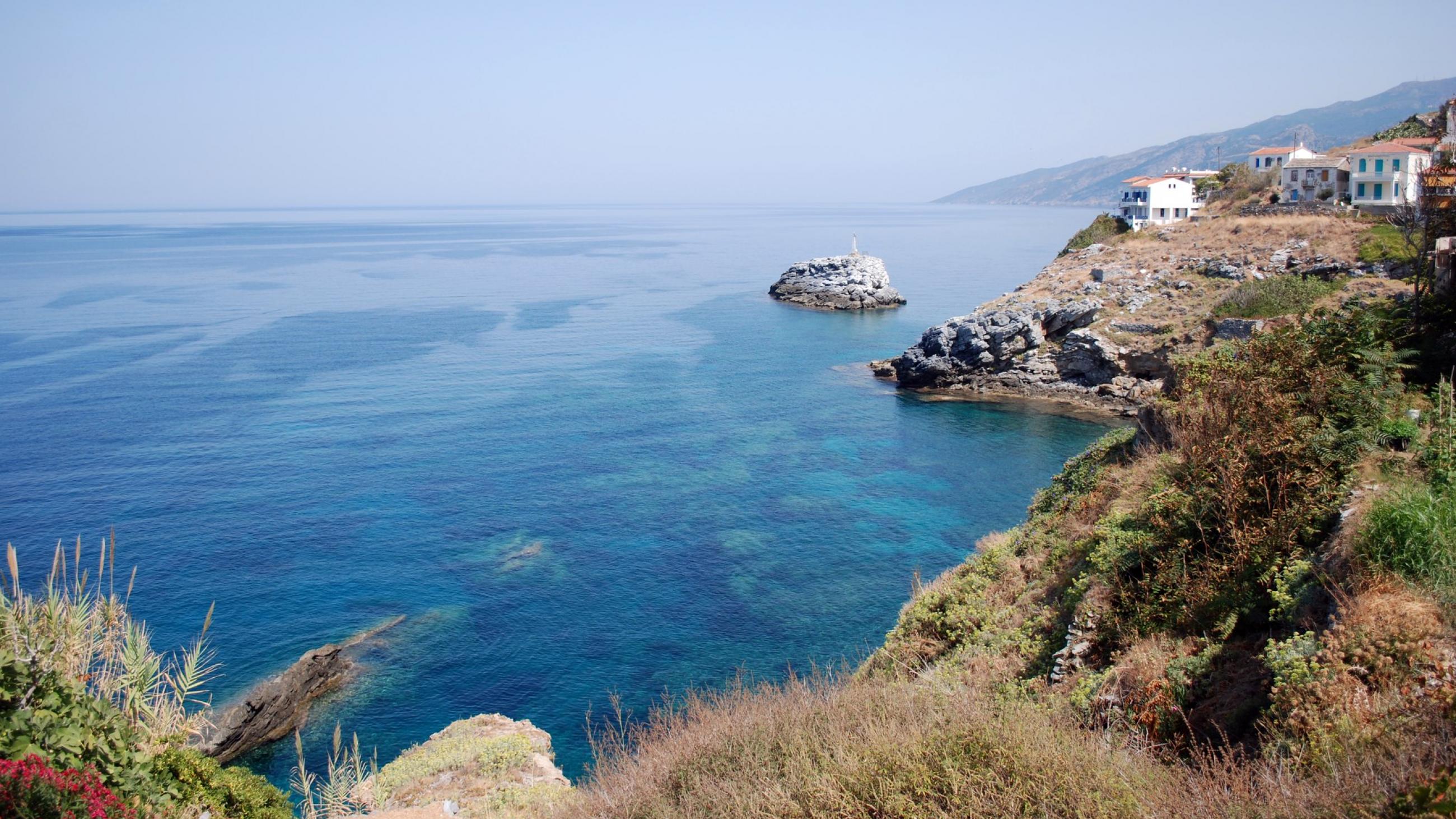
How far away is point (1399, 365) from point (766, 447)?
36248 millimetres

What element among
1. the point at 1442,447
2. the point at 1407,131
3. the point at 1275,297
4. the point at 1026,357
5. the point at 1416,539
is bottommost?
the point at 1026,357

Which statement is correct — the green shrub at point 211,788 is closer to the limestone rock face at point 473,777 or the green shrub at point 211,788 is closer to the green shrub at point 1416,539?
the limestone rock face at point 473,777

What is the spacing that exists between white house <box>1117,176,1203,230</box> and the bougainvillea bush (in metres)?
93.9

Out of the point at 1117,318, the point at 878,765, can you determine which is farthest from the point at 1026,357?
the point at 878,765

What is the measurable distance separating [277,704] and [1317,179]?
Result: 7821 centimetres

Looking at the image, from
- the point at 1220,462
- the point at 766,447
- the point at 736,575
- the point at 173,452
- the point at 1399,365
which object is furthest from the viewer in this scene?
the point at 766,447

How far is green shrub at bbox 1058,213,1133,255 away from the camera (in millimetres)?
82681

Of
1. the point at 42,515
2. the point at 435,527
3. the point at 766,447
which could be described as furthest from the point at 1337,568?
the point at 42,515

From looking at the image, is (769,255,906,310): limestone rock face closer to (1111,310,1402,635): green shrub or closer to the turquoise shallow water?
the turquoise shallow water

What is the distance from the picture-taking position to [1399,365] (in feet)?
49.1

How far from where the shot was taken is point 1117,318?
→ 60.1 metres

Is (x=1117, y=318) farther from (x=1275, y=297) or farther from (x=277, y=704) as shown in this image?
(x=277, y=704)

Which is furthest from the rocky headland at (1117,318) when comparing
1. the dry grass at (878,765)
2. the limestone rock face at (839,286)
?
the dry grass at (878,765)

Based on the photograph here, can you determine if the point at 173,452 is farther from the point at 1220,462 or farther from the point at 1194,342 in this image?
the point at 1194,342
